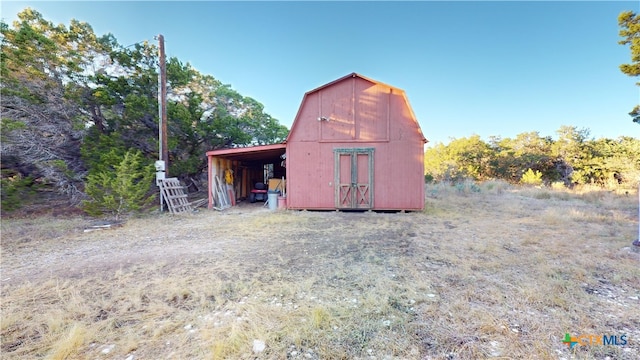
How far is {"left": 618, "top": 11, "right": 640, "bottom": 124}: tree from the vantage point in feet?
16.6

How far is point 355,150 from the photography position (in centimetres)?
800

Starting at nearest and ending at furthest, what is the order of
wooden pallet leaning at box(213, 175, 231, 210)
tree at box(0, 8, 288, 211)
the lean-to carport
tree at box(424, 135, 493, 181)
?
tree at box(0, 8, 288, 211) < the lean-to carport < wooden pallet leaning at box(213, 175, 231, 210) < tree at box(424, 135, 493, 181)

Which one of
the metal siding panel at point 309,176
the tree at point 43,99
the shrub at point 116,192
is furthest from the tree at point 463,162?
the tree at point 43,99

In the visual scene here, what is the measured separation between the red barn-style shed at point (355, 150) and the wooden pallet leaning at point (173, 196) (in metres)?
3.59

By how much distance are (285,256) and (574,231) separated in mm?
6144

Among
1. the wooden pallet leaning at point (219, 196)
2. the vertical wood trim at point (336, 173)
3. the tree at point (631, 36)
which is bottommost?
the wooden pallet leaning at point (219, 196)

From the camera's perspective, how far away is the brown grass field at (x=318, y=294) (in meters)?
1.73

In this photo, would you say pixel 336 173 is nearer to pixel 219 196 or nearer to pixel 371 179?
pixel 371 179

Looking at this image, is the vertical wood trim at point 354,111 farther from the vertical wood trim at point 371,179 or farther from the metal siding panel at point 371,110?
the vertical wood trim at point 371,179

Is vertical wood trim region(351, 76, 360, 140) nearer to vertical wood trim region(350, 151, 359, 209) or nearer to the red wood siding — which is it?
the red wood siding

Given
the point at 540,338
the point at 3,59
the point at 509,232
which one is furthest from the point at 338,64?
the point at 540,338

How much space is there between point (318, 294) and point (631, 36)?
8.53 m

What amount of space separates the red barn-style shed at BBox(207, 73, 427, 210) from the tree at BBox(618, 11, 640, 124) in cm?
445

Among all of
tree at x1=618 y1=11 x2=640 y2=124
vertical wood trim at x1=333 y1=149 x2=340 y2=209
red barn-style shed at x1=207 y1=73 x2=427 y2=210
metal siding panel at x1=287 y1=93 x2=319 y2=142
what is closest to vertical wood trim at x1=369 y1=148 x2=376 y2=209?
red barn-style shed at x1=207 y1=73 x2=427 y2=210
